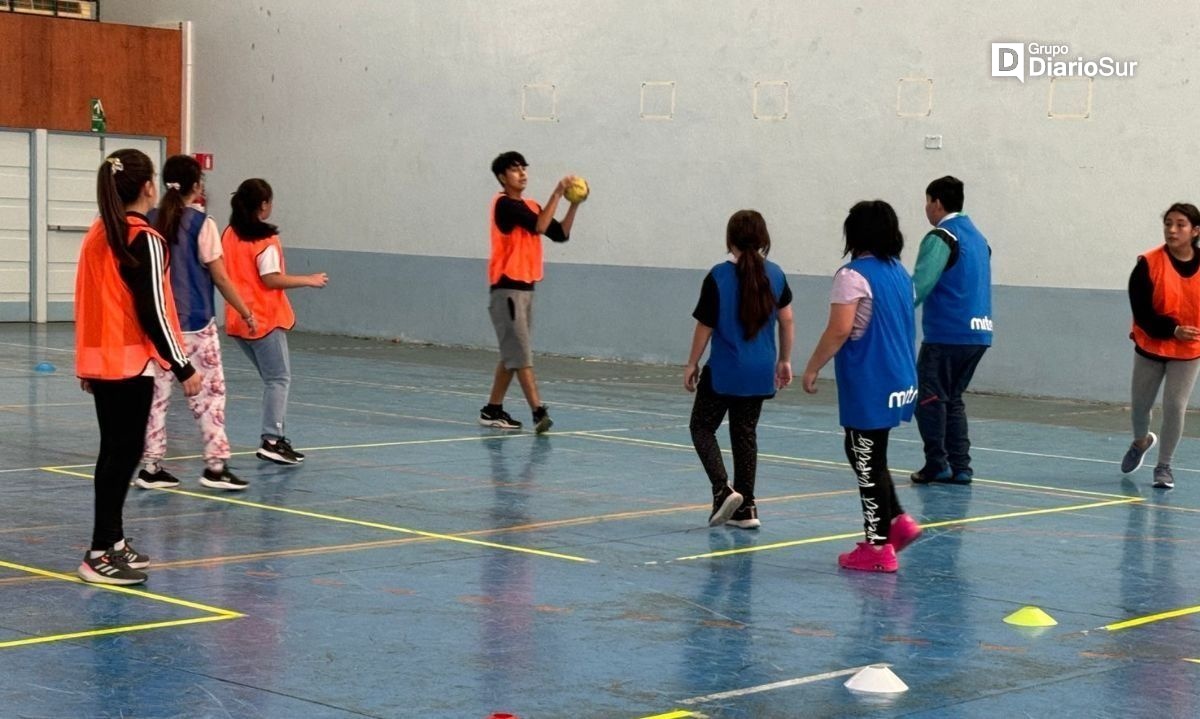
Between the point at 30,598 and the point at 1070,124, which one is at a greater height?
the point at 1070,124

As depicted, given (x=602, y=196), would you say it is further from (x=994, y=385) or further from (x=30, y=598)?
(x=30, y=598)

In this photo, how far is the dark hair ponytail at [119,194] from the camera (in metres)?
7.40

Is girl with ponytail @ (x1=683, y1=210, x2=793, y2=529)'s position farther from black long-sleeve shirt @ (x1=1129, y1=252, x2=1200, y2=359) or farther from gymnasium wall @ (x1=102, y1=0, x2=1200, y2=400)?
gymnasium wall @ (x1=102, y1=0, x2=1200, y2=400)

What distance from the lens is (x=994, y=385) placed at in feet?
59.1

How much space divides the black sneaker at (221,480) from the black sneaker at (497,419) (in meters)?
3.63

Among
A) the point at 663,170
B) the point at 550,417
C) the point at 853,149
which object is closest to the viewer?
the point at 550,417

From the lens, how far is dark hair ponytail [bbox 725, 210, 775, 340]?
9055 millimetres

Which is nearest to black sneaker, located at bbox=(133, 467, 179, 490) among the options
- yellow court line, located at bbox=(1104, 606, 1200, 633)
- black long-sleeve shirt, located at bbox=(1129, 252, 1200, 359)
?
yellow court line, located at bbox=(1104, 606, 1200, 633)

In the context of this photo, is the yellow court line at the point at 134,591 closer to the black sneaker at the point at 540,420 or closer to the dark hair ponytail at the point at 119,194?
the dark hair ponytail at the point at 119,194

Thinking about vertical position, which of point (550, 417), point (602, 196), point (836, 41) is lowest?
point (550, 417)

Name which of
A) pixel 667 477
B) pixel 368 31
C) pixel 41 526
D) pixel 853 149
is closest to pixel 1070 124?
pixel 853 149

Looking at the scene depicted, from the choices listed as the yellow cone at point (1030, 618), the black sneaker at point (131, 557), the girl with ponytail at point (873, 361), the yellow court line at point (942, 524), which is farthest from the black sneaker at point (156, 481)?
the yellow cone at point (1030, 618)

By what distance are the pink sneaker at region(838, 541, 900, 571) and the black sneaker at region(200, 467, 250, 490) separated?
376cm

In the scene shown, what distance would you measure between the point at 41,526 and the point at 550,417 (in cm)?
629
